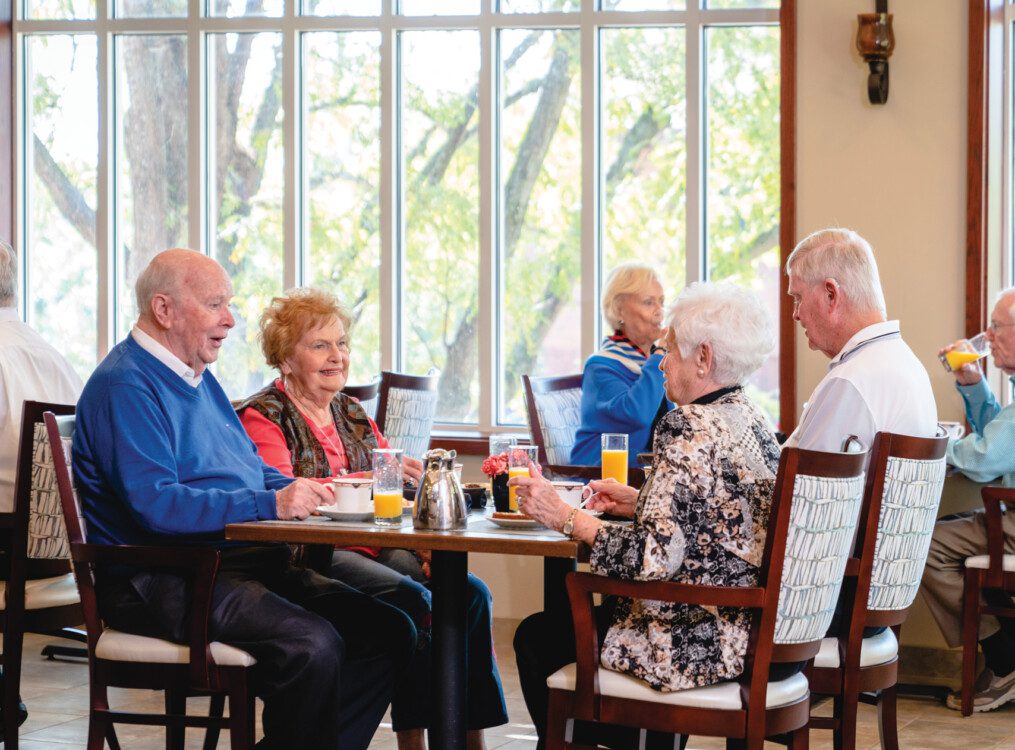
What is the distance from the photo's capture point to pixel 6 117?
237 inches

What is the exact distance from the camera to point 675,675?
2.52 metres

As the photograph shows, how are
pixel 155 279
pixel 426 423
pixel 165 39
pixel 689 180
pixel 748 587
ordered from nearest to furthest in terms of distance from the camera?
pixel 748 587 → pixel 155 279 → pixel 426 423 → pixel 689 180 → pixel 165 39

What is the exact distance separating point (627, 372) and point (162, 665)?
2263mm

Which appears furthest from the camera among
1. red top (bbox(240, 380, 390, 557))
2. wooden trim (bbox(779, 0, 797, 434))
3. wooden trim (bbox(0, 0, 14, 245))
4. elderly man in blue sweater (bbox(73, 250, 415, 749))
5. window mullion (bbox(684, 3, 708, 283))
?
wooden trim (bbox(0, 0, 14, 245))

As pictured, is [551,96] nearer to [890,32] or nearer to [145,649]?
[890,32]

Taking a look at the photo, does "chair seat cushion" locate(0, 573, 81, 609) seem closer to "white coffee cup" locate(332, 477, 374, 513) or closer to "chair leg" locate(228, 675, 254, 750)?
"chair leg" locate(228, 675, 254, 750)

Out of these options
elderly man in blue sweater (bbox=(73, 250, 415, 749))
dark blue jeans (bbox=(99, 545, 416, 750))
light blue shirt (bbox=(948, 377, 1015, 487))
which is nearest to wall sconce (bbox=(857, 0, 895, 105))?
light blue shirt (bbox=(948, 377, 1015, 487))

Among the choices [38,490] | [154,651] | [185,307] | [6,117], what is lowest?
[154,651]

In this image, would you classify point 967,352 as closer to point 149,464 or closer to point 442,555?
point 442,555

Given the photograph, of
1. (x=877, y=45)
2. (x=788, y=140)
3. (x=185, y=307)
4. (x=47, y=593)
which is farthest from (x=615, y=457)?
(x=877, y=45)

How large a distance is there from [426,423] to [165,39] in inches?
91.0

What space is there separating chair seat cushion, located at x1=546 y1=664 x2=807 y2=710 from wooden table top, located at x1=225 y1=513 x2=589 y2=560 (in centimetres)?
23

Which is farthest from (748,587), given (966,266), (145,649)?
(966,266)

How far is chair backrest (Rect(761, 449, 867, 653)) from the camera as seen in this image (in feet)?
8.13
